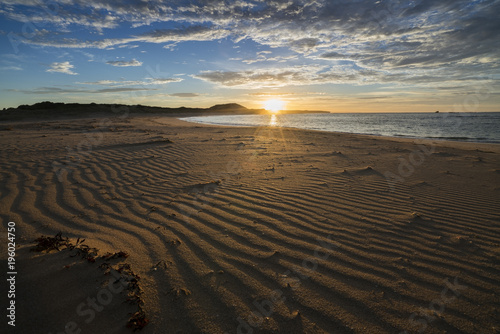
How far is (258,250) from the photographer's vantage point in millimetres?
2867

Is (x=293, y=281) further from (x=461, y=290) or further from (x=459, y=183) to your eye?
(x=459, y=183)

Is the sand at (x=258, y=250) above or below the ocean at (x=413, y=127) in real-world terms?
below

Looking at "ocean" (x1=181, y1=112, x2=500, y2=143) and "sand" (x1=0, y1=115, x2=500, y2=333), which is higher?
"ocean" (x1=181, y1=112, x2=500, y2=143)

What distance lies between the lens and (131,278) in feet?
7.48

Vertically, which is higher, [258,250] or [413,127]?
[413,127]

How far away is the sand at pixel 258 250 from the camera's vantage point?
1.99 meters

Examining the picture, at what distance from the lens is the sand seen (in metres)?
1.99

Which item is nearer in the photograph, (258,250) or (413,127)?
(258,250)

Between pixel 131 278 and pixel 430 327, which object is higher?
pixel 131 278

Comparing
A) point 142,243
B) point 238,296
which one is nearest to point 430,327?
point 238,296

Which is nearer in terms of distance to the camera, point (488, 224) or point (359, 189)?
point (488, 224)

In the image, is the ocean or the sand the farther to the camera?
the ocean

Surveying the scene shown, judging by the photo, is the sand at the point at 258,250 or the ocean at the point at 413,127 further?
the ocean at the point at 413,127

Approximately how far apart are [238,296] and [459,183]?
6027mm
